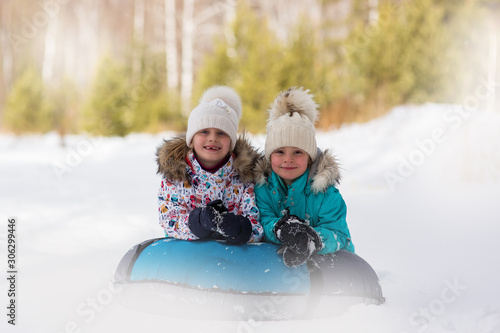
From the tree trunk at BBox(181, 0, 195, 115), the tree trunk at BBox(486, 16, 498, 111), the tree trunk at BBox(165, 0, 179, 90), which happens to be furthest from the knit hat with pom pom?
the tree trunk at BBox(165, 0, 179, 90)

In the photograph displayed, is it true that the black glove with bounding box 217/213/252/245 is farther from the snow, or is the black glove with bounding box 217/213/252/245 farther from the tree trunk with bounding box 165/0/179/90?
the tree trunk with bounding box 165/0/179/90

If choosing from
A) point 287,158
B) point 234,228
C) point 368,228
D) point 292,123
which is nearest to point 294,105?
point 292,123

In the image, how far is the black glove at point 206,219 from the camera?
2.17 metres

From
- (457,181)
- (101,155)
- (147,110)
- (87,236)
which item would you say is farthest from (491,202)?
(147,110)

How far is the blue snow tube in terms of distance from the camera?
2.14 m

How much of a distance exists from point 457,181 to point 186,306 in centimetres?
433

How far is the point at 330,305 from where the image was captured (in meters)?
2.22

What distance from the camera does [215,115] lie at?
254cm

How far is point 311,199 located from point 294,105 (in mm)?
549

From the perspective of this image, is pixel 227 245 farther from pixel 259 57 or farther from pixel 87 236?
pixel 259 57

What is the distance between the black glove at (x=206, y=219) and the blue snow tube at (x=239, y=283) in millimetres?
74

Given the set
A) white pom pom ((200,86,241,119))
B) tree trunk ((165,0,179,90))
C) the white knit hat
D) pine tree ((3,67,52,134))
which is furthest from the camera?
tree trunk ((165,0,179,90))

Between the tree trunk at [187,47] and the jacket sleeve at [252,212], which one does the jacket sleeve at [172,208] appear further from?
the tree trunk at [187,47]

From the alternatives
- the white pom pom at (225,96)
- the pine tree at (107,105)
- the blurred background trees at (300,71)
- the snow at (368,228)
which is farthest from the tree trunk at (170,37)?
the white pom pom at (225,96)
